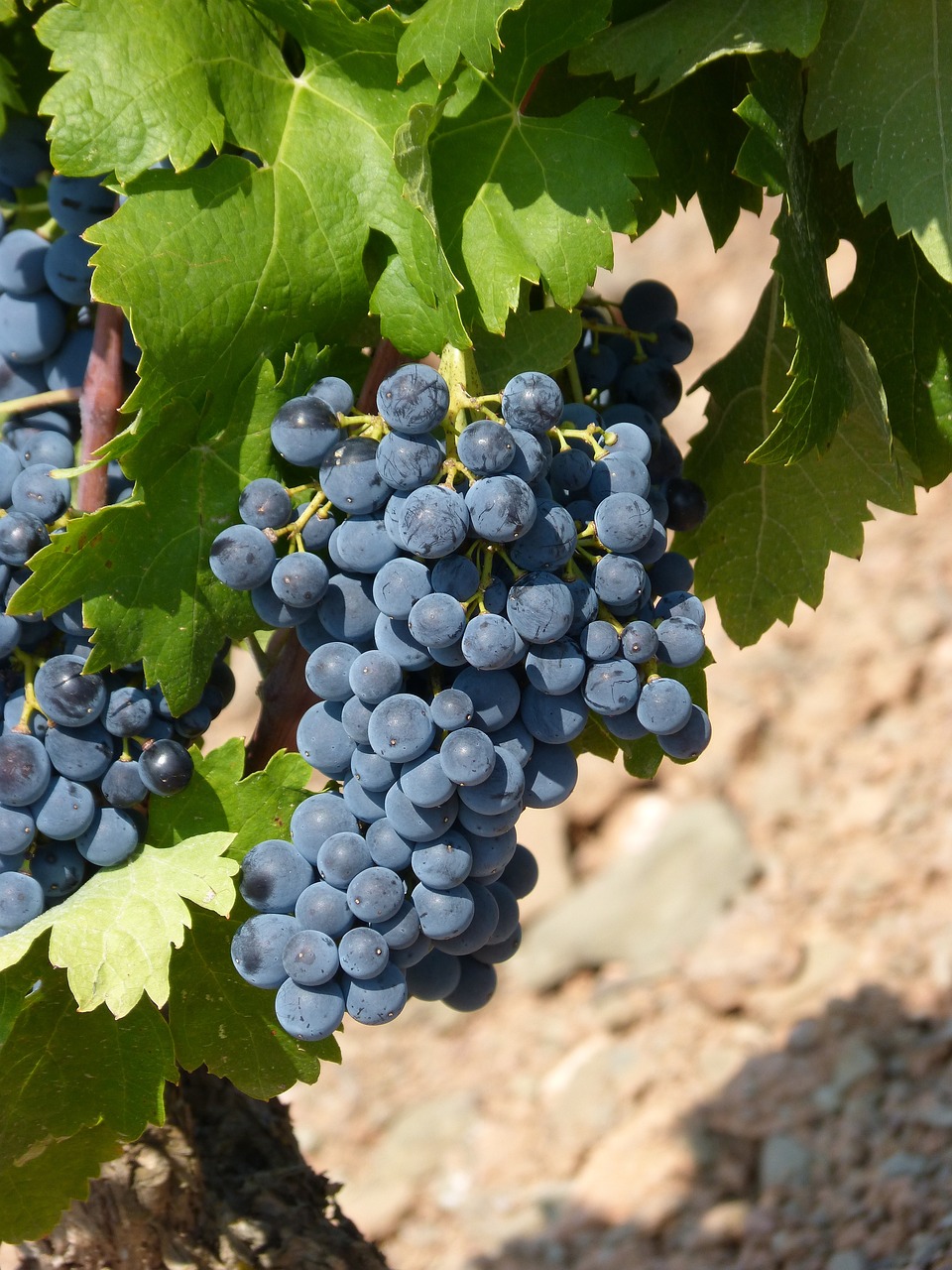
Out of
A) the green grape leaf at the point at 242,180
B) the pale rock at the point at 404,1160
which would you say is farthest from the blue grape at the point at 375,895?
the pale rock at the point at 404,1160

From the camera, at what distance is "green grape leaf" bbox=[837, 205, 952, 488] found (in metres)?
1.30

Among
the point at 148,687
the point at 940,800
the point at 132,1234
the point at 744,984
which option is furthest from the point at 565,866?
the point at 148,687

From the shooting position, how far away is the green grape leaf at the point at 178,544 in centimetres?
111

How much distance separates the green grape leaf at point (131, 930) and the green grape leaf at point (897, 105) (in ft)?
2.74

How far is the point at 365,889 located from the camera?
1080mm

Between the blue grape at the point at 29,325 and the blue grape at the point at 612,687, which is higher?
the blue grape at the point at 29,325

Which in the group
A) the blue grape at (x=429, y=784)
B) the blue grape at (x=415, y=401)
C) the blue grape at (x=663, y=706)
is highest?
the blue grape at (x=415, y=401)

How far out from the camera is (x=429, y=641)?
1.01 m

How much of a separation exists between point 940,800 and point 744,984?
724mm

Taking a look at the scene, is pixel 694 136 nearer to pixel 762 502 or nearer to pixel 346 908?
pixel 762 502

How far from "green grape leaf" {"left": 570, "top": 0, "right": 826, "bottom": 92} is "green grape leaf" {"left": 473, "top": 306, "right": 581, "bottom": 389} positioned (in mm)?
213

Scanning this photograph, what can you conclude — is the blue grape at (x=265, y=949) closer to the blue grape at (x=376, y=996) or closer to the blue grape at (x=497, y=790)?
the blue grape at (x=376, y=996)

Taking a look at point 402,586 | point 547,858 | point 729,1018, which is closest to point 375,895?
point 402,586

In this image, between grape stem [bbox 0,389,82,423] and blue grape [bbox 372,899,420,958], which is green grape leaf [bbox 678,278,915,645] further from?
grape stem [bbox 0,389,82,423]
